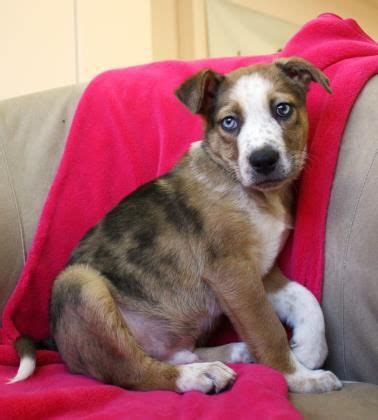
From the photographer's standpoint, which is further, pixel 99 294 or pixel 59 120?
pixel 59 120

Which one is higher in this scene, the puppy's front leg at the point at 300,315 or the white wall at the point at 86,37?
the white wall at the point at 86,37

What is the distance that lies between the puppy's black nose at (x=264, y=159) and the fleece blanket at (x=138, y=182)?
26cm

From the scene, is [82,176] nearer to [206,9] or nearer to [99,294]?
[99,294]

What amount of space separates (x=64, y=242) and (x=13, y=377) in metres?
0.71

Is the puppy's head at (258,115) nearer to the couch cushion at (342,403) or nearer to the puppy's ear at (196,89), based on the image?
the puppy's ear at (196,89)

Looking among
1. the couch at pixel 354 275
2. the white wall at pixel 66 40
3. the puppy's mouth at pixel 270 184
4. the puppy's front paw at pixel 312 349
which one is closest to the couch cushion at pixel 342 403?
the couch at pixel 354 275

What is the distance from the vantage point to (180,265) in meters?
2.03

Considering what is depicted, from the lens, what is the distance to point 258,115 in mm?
1910

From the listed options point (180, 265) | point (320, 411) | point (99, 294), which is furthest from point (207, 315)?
point (320, 411)

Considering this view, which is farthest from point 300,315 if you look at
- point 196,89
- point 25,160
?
point 25,160

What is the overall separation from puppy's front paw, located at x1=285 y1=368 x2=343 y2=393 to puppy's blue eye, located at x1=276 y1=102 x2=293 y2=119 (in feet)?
3.05

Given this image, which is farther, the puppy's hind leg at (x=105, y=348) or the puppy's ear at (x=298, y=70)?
the puppy's ear at (x=298, y=70)

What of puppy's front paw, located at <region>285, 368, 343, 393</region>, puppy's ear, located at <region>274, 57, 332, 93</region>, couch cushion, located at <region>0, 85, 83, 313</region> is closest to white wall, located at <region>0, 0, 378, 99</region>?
couch cushion, located at <region>0, 85, 83, 313</region>

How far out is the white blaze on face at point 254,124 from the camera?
1835mm
